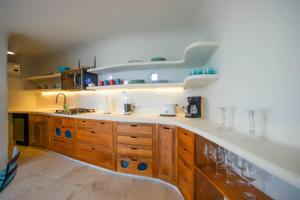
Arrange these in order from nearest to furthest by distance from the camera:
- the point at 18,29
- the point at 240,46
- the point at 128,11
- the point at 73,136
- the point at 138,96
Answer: the point at 240,46 → the point at 128,11 → the point at 18,29 → the point at 73,136 → the point at 138,96

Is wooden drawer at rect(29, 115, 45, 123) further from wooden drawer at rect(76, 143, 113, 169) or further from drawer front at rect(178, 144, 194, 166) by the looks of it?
drawer front at rect(178, 144, 194, 166)

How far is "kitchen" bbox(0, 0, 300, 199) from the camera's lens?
84 cm

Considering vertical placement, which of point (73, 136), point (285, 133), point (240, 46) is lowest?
point (73, 136)

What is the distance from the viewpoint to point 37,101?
162 inches

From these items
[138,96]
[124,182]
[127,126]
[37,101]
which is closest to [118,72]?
[138,96]

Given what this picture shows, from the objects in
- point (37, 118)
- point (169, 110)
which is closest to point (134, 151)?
point (169, 110)

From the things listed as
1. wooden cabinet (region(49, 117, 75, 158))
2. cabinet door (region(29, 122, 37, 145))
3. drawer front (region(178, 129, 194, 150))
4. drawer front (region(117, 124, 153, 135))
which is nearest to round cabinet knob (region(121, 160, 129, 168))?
drawer front (region(117, 124, 153, 135))

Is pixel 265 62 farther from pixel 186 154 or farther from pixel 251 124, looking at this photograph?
pixel 186 154

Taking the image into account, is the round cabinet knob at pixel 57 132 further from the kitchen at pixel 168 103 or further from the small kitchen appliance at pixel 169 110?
the small kitchen appliance at pixel 169 110

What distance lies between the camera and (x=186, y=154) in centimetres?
154

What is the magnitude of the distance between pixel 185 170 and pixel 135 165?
816mm

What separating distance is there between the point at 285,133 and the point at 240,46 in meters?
0.76

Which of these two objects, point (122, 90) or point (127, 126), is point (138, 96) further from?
point (127, 126)

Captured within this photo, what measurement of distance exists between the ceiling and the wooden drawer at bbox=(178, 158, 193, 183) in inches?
82.0
